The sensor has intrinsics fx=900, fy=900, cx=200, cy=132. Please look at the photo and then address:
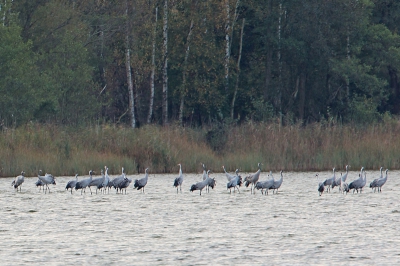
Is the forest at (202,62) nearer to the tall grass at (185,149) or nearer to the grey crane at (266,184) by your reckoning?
the tall grass at (185,149)

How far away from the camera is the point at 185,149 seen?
28016 millimetres

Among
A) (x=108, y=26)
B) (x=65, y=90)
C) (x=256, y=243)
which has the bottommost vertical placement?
(x=256, y=243)

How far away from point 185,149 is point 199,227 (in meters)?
12.8

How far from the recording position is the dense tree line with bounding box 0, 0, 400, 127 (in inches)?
1626

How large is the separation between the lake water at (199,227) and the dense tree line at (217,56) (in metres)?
19.1

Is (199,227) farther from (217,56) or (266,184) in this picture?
(217,56)

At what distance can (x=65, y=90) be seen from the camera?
39562 millimetres

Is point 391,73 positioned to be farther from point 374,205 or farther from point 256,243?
point 256,243

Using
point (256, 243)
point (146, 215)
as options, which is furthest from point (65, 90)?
point (256, 243)

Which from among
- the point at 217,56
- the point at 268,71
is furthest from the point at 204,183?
the point at 268,71

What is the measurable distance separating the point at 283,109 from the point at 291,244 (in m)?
36.9

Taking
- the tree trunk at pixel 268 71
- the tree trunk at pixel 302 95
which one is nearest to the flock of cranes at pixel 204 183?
the tree trunk at pixel 268 71

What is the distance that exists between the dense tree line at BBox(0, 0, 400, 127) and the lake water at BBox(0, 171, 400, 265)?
19.1m

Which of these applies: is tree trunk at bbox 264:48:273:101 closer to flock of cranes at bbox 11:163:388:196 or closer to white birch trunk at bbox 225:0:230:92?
white birch trunk at bbox 225:0:230:92
